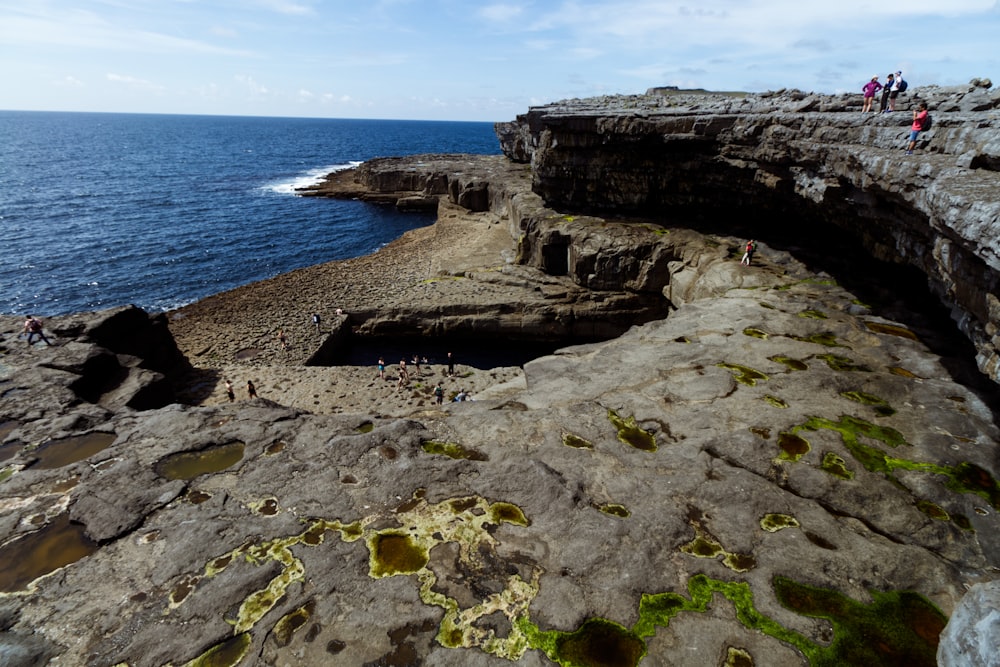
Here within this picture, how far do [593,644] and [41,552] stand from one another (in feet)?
36.7

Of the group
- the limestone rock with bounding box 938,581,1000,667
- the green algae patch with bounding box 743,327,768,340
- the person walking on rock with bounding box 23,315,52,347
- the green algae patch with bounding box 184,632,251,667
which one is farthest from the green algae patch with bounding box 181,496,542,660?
the person walking on rock with bounding box 23,315,52,347

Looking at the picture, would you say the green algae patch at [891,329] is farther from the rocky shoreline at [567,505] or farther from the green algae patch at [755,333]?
the green algae patch at [755,333]

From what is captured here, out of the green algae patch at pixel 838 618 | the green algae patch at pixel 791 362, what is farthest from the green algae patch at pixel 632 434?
the green algae patch at pixel 791 362

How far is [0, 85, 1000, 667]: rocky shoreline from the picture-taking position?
816 centimetres

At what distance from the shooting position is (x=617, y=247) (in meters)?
34.8

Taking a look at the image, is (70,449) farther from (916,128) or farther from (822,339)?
(916,128)

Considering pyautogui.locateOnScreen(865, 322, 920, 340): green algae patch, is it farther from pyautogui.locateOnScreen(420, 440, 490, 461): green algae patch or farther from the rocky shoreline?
pyautogui.locateOnScreen(420, 440, 490, 461): green algae patch

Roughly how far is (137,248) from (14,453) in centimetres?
5234

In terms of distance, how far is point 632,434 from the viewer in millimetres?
13531

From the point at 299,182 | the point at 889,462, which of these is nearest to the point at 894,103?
the point at 889,462

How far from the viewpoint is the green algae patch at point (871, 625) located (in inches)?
304

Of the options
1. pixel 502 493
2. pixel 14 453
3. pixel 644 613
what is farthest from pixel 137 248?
pixel 644 613

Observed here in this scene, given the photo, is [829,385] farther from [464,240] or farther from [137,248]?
[137,248]

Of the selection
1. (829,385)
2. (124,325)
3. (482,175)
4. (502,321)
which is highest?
(482,175)
